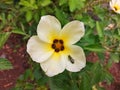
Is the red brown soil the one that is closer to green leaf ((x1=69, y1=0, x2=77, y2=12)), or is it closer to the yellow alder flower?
green leaf ((x1=69, y1=0, x2=77, y2=12))

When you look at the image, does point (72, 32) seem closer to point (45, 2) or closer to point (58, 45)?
point (58, 45)

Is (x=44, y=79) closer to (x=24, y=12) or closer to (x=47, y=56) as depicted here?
(x=47, y=56)

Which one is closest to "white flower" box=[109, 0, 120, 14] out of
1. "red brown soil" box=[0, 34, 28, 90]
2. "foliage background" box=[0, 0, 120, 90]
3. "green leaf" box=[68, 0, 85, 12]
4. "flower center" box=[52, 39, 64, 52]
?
"foliage background" box=[0, 0, 120, 90]

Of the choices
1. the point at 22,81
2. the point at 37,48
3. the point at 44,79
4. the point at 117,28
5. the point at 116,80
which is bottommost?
the point at 116,80

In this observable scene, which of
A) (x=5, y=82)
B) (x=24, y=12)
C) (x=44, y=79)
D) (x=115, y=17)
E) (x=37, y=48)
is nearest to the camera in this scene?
(x=37, y=48)

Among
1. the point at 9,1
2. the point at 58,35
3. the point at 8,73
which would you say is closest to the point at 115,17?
the point at 58,35

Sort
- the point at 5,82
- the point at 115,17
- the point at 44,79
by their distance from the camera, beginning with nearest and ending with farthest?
the point at 44,79, the point at 115,17, the point at 5,82

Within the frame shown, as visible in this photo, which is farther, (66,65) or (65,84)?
(65,84)

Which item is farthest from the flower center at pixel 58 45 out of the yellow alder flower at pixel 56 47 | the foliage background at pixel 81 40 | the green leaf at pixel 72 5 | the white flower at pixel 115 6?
the green leaf at pixel 72 5
